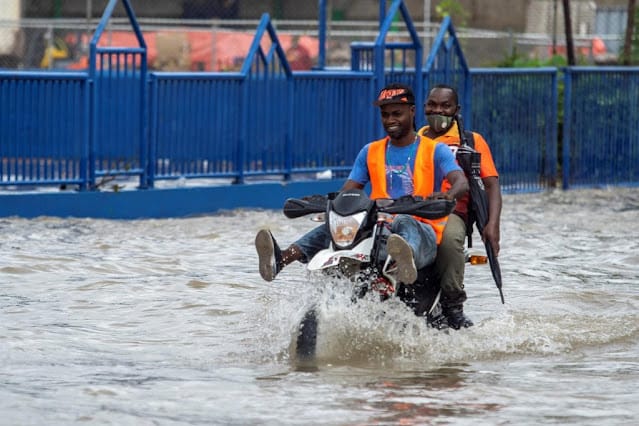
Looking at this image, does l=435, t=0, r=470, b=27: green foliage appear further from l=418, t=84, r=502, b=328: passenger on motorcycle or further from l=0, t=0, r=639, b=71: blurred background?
l=418, t=84, r=502, b=328: passenger on motorcycle

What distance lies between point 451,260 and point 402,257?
2.85 ft

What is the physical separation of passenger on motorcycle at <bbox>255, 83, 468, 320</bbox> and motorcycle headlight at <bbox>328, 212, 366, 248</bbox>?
311 millimetres

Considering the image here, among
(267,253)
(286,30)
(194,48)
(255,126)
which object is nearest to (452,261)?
(267,253)

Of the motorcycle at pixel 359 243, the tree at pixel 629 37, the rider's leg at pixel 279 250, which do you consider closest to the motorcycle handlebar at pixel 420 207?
the motorcycle at pixel 359 243

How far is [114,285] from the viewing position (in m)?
11.1

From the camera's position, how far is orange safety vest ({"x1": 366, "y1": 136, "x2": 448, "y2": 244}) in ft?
27.1

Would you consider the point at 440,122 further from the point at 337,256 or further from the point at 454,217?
the point at 337,256

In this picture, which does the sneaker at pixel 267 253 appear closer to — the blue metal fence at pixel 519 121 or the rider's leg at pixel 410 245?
the rider's leg at pixel 410 245

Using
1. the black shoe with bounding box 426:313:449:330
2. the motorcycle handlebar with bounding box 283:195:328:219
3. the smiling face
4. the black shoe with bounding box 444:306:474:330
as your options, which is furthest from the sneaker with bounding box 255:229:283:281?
the black shoe with bounding box 444:306:474:330

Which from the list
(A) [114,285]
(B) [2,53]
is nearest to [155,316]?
(A) [114,285]

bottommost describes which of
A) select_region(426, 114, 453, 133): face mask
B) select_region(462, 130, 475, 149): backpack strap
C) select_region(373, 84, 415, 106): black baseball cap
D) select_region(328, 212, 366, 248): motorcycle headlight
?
select_region(328, 212, 366, 248): motorcycle headlight

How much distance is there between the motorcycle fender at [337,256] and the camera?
7508 millimetres

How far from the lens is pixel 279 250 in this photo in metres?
8.00

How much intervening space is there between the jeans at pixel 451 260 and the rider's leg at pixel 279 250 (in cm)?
67
